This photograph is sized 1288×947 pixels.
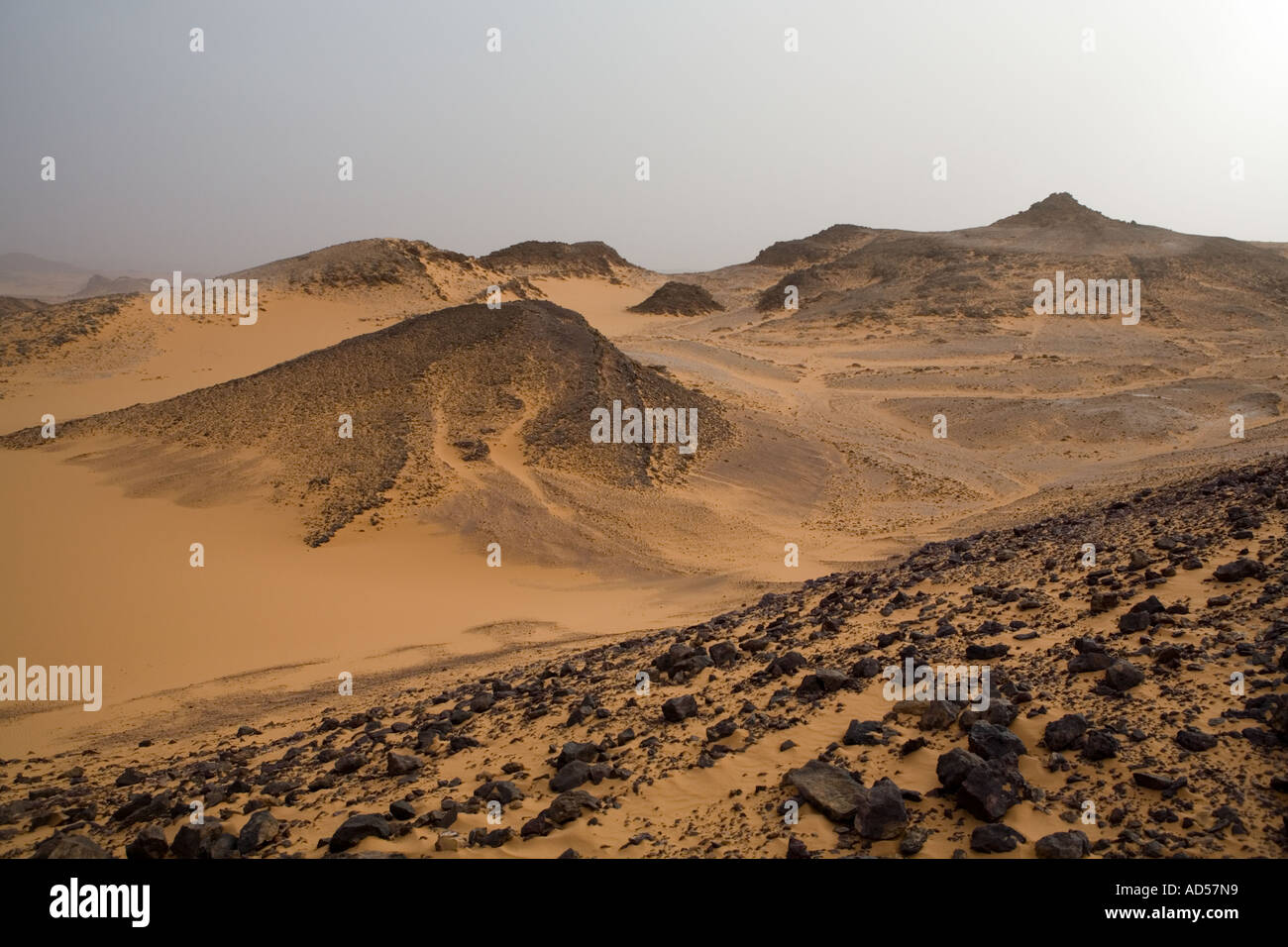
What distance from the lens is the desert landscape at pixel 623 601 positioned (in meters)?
4.27

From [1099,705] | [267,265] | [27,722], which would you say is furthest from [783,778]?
[267,265]

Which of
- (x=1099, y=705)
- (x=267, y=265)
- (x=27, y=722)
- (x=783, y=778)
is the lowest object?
(x=27, y=722)

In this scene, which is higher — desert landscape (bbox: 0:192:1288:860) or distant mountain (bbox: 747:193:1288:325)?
distant mountain (bbox: 747:193:1288:325)

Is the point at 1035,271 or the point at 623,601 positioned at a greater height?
the point at 1035,271

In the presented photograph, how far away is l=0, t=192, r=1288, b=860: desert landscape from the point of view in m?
4.27

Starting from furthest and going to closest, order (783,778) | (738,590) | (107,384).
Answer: (107,384)
(738,590)
(783,778)

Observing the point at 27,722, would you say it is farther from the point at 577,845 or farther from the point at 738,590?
the point at 738,590

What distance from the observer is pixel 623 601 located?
12016 millimetres

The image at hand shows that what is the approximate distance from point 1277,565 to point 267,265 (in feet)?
163

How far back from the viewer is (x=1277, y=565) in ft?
19.4

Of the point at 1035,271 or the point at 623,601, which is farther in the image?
the point at 1035,271

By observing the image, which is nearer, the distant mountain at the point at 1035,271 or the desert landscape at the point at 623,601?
the desert landscape at the point at 623,601

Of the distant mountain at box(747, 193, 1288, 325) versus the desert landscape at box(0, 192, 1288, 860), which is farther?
the distant mountain at box(747, 193, 1288, 325)

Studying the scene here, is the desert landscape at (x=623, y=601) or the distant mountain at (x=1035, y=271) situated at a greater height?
the distant mountain at (x=1035, y=271)
